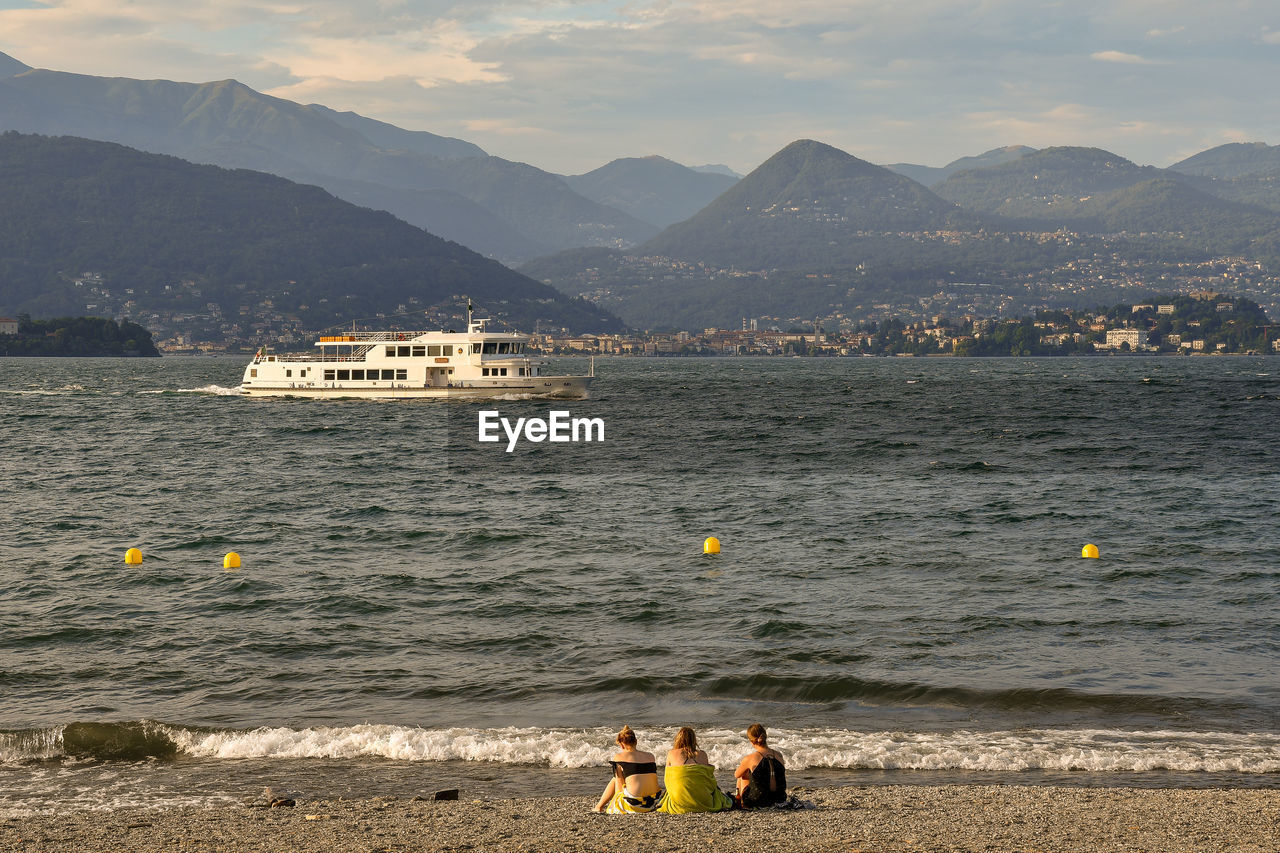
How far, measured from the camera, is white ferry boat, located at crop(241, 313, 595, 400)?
9862 centimetres

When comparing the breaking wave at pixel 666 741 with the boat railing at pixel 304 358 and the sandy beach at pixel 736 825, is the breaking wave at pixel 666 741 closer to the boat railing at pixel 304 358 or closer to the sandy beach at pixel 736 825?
the sandy beach at pixel 736 825

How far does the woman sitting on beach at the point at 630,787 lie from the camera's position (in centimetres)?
1279

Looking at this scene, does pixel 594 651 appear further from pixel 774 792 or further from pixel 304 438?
pixel 304 438

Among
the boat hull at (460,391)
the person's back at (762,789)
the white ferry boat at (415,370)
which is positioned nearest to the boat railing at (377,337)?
the white ferry boat at (415,370)

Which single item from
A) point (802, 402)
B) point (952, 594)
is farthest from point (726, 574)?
point (802, 402)

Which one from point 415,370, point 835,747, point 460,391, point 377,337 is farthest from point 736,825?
point 377,337

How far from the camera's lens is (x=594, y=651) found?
20.9 m

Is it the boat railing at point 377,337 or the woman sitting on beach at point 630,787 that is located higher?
the boat railing at point 377,337
